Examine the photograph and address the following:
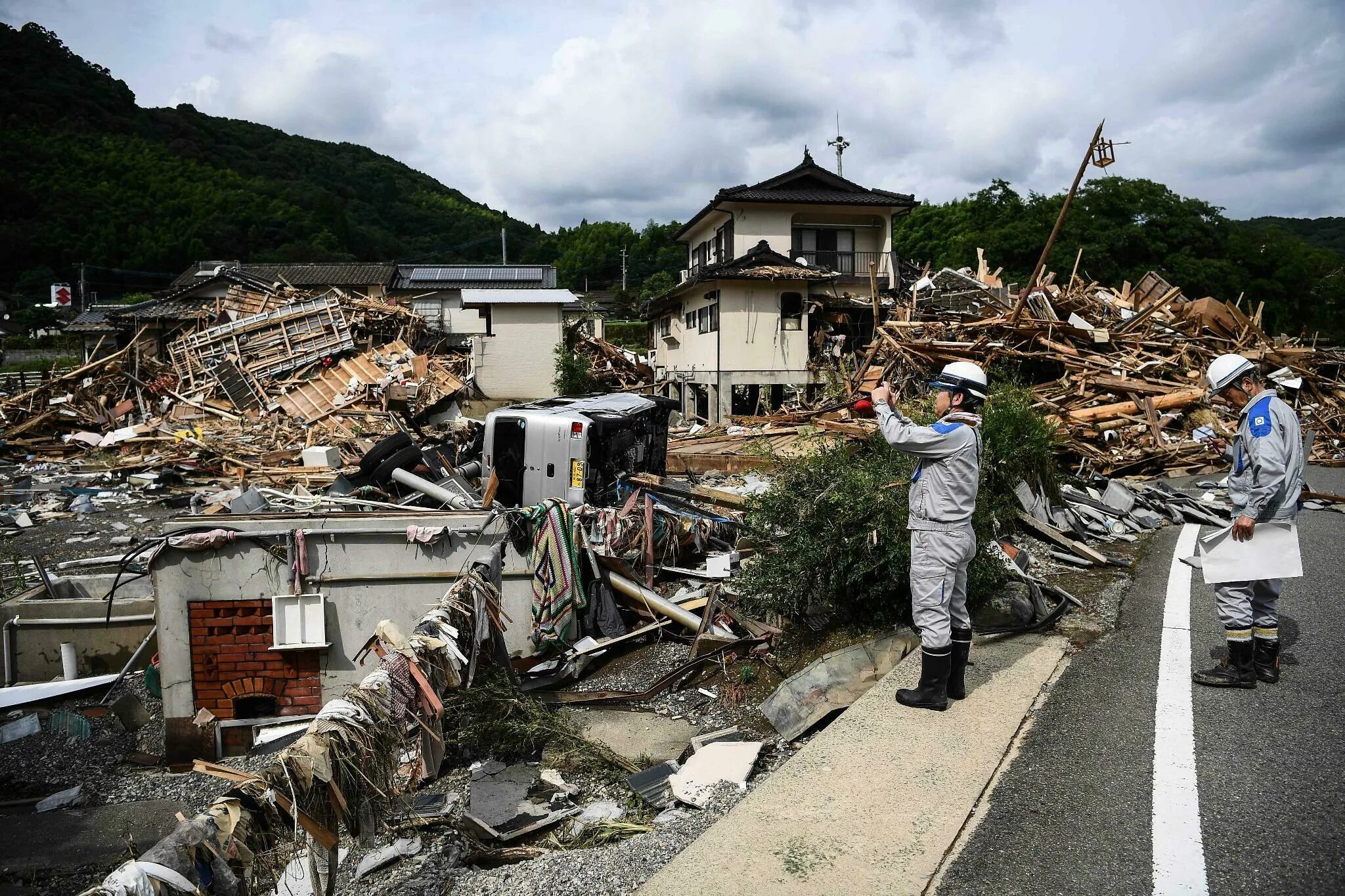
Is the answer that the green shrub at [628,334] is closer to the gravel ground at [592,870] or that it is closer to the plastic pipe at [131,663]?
the plastic pipe at [131,663]

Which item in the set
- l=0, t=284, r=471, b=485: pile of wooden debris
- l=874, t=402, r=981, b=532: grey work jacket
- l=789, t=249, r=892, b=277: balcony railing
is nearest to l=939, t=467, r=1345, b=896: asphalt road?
l=874, t=402, r=981, b=532: grey work jacket

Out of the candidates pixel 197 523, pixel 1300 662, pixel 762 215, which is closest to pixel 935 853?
pixel 1300 662

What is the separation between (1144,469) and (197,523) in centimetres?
1463

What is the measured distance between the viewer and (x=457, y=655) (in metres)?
3.76

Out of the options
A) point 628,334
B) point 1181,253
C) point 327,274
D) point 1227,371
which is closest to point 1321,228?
point 1181,253

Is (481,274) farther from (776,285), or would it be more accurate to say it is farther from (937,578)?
(937,578)

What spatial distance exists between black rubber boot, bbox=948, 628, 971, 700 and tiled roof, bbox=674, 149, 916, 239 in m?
26.5

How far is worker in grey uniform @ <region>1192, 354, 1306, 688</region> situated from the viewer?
4395 mm

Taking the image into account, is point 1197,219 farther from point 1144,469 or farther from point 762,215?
point 1144,469

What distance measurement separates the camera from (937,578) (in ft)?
13.4

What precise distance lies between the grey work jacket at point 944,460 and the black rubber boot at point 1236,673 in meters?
1.71

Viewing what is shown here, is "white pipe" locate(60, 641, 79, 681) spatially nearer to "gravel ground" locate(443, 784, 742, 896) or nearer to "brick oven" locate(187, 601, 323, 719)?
"brick oven" locate(187, 601, 323, 719)

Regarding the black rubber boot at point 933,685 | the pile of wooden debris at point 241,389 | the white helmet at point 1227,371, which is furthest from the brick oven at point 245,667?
the pile of wooden debris at point 241,389

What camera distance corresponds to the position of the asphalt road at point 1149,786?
279 cm
